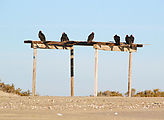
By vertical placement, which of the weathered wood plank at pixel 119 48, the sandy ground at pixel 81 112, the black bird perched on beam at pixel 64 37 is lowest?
the sandy ground at pixel 81 112

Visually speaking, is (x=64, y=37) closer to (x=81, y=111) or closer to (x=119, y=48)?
(x=119, y=48)

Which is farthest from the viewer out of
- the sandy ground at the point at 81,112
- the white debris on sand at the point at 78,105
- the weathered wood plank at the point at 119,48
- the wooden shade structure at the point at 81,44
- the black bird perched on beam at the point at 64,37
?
the black bird perched on beam at the point at 64,37

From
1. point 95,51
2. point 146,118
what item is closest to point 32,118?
point 146,118

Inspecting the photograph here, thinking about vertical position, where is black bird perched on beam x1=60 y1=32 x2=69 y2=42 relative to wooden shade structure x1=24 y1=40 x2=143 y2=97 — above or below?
above

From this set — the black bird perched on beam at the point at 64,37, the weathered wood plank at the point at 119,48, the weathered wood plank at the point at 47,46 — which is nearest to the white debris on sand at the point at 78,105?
the weathered wood plank at the point at 119,48

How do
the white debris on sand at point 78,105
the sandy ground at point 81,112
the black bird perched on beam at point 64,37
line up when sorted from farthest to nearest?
the black bird perched on beam at point 64,37 → the white debris on sand at point 78,105 → the sandy ground at point 81,112

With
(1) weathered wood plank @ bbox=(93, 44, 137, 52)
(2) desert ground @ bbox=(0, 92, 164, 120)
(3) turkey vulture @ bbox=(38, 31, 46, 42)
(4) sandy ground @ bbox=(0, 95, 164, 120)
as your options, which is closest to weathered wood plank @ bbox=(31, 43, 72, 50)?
(3) turkey vulture @ bbox=(38, 31, 46, 42)

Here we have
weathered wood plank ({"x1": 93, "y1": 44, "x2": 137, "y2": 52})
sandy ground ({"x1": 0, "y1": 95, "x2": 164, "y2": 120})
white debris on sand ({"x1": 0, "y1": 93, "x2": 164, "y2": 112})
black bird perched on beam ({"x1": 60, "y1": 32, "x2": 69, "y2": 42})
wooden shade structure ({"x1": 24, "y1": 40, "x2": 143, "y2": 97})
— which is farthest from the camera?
black bird perched on beam ({"x1": 60, "y1": 32, "x2": 69, "y2": 42})

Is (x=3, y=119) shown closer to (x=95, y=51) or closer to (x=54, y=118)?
(x=54, y=118)

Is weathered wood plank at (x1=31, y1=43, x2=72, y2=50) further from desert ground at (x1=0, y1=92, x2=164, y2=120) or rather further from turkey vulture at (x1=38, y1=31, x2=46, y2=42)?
desert ground at (x1=0, y1=92, x2=164, y2=120)

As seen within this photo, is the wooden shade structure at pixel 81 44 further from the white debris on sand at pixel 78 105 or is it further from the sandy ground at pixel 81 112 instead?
the sandy ground at pixel 81 112

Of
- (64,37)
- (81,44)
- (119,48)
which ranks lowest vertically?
(119,48)

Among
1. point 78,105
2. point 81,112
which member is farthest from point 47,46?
point 81,112

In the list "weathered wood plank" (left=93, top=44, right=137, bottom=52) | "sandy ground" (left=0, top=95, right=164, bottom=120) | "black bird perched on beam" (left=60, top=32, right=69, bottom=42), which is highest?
"black bird perched on beam" (left=60, top=32, right=69, bottom=42)
